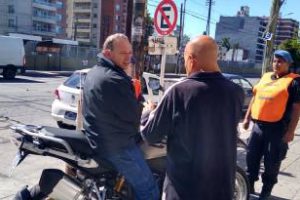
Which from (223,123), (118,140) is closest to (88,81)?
(118,140)

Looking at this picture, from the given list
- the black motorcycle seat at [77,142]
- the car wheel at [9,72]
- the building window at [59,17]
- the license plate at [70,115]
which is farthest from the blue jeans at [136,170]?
the building window at [59,17]

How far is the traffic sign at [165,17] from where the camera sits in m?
6.86

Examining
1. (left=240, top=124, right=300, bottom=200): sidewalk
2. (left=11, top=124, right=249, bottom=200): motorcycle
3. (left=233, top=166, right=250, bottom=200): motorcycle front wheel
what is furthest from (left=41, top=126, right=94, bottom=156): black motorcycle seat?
(left=240, top=124, right=300, bottom=200): sidewalk

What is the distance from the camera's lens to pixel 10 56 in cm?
2256

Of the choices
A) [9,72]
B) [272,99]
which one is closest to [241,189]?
[272,99]

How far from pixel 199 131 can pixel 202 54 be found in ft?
1.57

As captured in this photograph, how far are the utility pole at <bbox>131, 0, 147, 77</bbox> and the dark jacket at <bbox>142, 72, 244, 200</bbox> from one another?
4281 mm

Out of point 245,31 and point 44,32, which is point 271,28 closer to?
point 44,32

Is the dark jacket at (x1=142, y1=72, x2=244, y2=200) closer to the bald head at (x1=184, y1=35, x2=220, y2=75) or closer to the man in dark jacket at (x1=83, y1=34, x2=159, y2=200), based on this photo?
the bald head at (x1=184, y1=35, x2=220, y2=75)

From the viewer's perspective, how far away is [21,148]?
11.3ft

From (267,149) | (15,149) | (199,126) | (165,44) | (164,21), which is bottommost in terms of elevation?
(15,149)

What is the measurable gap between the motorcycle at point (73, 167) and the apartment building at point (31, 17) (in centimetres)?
7095

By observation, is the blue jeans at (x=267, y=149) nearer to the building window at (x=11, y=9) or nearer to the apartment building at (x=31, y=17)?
the apartment building at (x=31, y=17)

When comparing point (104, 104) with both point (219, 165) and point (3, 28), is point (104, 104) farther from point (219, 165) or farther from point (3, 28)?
point (3, 28)
